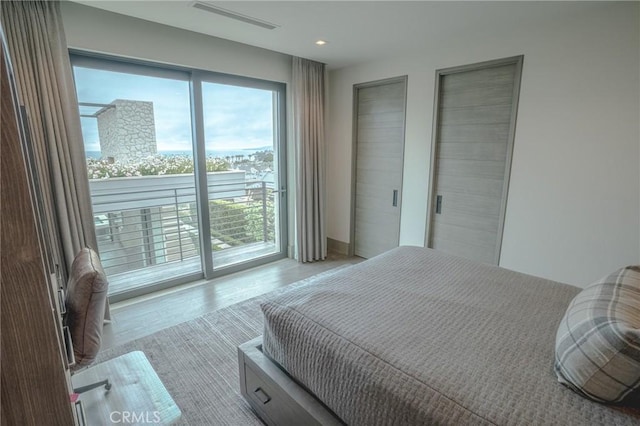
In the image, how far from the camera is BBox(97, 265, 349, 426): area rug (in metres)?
1.83

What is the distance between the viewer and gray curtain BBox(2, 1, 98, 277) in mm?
2131

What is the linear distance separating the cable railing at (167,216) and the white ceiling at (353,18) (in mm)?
1496

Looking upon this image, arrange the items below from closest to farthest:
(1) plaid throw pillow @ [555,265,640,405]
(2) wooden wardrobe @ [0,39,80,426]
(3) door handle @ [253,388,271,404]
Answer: (2) wooden wardrobe @ [0,39,80,426], (1) plaid throw pillow @ [555,265,640,405], (3) door handle @ [253,388,271,404]

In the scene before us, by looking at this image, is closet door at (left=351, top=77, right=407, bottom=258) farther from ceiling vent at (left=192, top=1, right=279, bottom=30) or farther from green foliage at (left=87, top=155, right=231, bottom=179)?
green foliage at (left=87, top=155, right=231, bottom=179)

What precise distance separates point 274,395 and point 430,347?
2.67 feet

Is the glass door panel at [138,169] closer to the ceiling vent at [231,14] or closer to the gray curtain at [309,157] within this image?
the ceiling vent at [231,14]

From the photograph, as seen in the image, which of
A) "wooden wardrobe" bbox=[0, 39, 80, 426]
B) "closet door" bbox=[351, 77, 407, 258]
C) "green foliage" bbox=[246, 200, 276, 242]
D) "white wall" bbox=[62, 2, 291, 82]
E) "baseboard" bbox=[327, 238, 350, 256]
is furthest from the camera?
"baseboard" bbox=[327, 238, 350, 256]

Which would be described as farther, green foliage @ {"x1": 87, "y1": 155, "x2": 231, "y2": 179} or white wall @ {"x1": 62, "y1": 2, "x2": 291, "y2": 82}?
green foliage @ {"x1": 87, "y1": 155, "x2": 231, "y2": 179}

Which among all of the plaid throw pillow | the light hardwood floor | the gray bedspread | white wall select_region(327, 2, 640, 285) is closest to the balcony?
the light hardwood floor

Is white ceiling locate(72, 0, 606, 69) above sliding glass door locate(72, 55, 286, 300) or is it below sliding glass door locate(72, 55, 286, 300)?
above

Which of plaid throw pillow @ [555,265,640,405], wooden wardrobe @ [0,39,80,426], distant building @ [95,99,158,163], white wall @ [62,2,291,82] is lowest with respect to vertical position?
plaid throw pillow @ [555,265,640,405]

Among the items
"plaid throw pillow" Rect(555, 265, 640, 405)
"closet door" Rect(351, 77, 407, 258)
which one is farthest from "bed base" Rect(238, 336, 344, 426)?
"closet door" Rect(351, 77, 407, 258)

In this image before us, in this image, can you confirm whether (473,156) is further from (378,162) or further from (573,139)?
(378,162)

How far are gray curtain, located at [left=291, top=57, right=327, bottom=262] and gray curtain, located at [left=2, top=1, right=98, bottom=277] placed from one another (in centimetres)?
212
